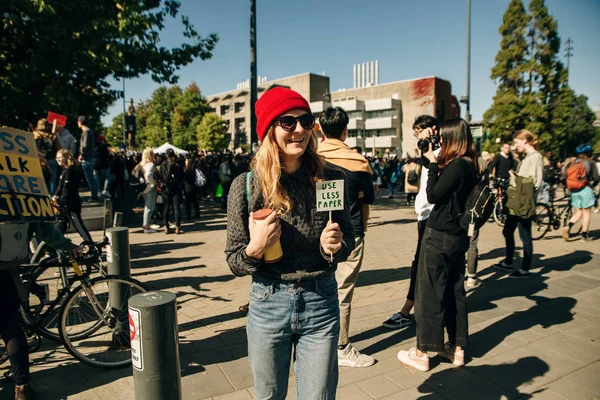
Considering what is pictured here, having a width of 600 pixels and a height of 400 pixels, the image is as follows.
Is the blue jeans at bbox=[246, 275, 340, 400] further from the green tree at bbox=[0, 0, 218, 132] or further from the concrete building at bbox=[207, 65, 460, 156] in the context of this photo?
the concrete building at bbox=[207, 65, 460, 156]

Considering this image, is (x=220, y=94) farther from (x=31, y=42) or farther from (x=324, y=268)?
(x=324, y=268)

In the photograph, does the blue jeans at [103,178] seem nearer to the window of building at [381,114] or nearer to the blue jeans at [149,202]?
the blue jeans at [149,202]

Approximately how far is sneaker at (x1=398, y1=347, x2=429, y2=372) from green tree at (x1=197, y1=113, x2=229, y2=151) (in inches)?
2579

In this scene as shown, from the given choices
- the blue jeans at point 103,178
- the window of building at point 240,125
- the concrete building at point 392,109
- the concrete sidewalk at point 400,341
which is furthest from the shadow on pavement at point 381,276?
the window of building at point 240,125

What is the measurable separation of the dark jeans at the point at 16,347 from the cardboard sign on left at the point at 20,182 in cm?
73

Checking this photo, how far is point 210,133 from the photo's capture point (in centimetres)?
6694

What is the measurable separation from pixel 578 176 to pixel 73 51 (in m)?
12.5

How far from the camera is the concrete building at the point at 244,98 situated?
7706 cm

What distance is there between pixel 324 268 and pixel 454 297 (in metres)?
2.05

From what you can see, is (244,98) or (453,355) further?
(244,98)

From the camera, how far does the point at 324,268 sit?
6.20 ft

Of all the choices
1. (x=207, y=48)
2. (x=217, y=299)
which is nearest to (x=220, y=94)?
(x=207, y=48)

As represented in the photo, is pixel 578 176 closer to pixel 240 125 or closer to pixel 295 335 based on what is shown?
pixel 295 335

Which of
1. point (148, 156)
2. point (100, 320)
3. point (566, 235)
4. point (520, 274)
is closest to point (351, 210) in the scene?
point (100, 320)
